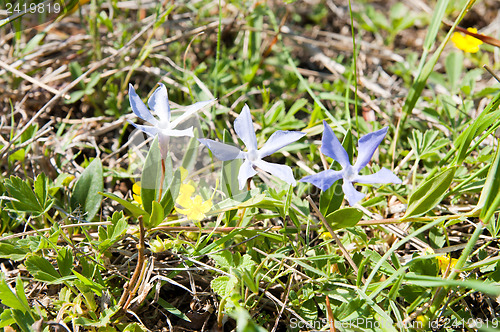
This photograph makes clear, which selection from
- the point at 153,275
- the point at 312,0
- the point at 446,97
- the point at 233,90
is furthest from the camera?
the point at 312,0

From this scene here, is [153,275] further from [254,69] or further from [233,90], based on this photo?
[254,69]

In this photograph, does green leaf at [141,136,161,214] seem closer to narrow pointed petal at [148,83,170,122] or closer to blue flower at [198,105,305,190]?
narrow pointed petal at [148,83,170,122]

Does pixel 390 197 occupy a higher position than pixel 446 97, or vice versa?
pixel 446 97

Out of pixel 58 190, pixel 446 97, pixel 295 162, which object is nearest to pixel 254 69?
pixel 295 162

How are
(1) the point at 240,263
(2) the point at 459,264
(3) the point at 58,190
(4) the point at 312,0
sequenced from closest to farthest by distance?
1. (2) the point at 459,264
2. (1) the point at 240,263
3. (3) the point at 58,190
4. (4) the point at 312,0

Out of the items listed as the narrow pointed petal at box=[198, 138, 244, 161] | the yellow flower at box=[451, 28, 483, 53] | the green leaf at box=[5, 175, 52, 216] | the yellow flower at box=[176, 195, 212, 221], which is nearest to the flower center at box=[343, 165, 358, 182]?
the narrow pointed petal at box=[198, 138, 244, 161]
